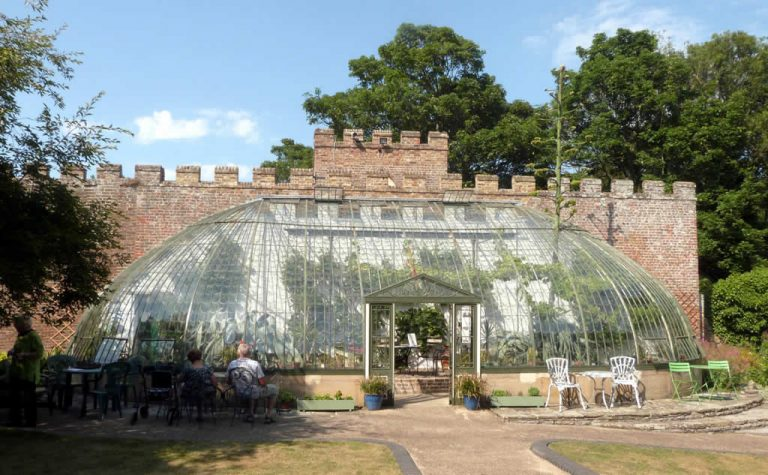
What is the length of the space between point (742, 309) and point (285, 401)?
54.7 ft

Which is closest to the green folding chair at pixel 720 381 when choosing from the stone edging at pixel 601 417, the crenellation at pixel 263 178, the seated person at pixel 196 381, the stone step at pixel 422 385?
the stone edging at pixel 601 417

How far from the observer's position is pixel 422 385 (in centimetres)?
1559

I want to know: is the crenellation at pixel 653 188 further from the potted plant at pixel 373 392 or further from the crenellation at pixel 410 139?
the potted plant at pixel 373 392

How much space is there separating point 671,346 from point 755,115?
734 inches

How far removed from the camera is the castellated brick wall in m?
18.5

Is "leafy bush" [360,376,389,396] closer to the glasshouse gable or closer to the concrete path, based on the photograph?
the glasshouse gable

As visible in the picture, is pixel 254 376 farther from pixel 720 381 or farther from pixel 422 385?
pixel 720 381

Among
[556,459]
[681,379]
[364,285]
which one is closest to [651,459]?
[556,459]

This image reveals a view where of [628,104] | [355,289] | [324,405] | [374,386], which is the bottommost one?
[324,405]

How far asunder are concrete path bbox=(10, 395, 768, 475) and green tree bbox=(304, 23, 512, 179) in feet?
68.4

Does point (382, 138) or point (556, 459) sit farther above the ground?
point (382, 138)

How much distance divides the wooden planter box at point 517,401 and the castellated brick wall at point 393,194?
665cm

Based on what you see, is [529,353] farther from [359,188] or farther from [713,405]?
[359,188]

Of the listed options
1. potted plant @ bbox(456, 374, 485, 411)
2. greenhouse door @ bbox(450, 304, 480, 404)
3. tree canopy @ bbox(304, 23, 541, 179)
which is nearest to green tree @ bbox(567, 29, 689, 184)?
tree canopy @ bbox(304, 23, 541, 179)
